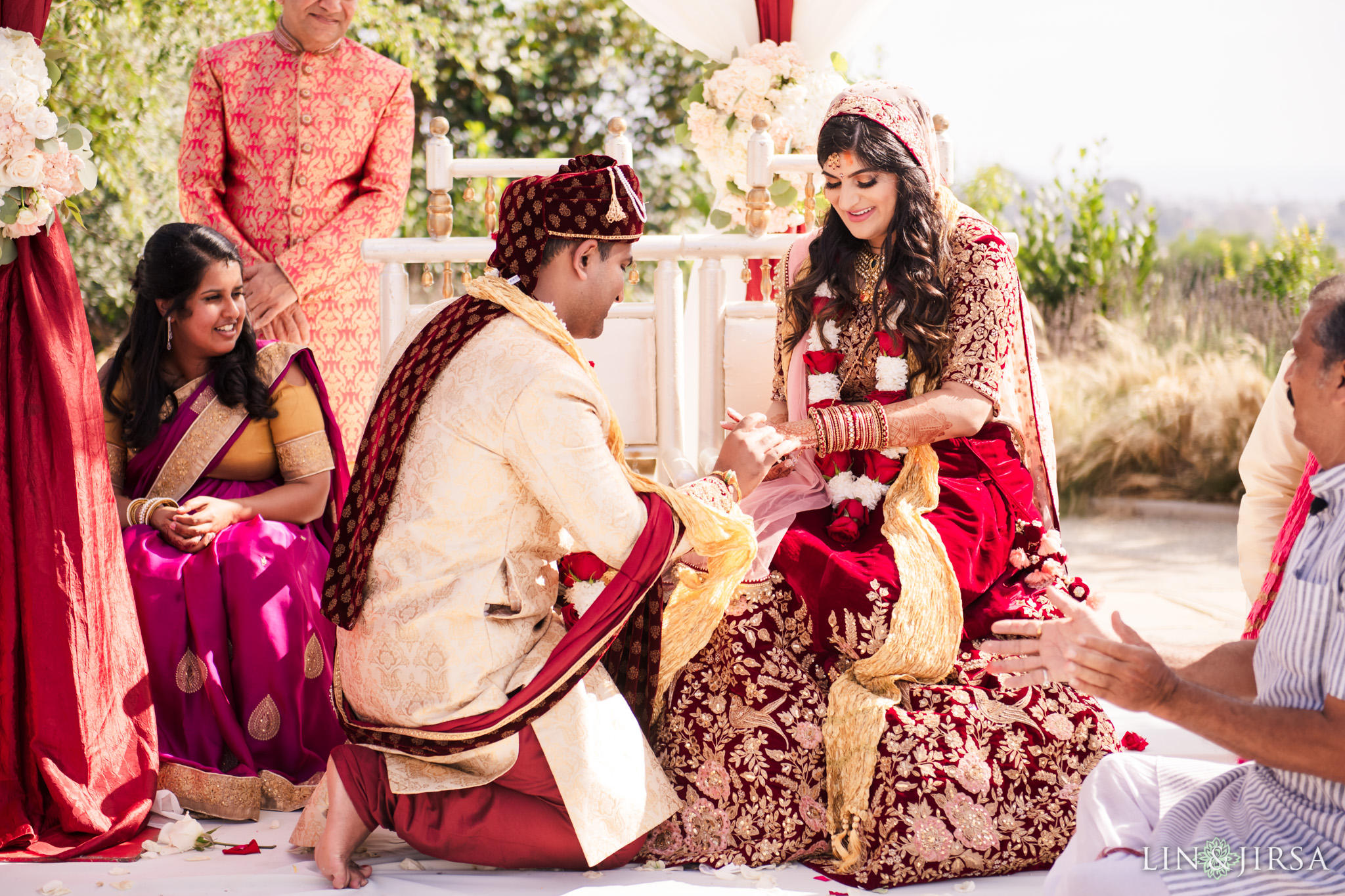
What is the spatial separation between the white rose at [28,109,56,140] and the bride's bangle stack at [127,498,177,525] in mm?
924

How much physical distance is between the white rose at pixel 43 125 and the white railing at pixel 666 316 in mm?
1144

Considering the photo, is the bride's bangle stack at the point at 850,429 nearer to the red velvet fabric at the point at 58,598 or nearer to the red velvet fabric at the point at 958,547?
the red velvet fabric at the point at 958,547

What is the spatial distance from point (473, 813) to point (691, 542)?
2.37 feet

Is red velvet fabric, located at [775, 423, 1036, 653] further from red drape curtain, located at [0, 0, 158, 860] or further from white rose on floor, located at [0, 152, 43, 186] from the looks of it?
white rose on floor, located at [0, 152, 43, 186]

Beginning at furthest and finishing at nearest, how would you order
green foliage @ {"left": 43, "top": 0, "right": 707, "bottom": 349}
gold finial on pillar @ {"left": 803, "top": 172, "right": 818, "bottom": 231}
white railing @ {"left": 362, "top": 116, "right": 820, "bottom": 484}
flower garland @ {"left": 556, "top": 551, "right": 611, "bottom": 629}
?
green foliage @ {"left": 43, "top": 0, "right": 707, "bottom": 349}
gold finial on pillar @ {"left": 803, "top": 172, "right": 818, "bottom": 231}
white railing @ {"left": 362, "top": 116, "right": 820, "bottom": 484}
flower garland @ {"left": 556, "top": 551, "right": 611, "bottom": 629}

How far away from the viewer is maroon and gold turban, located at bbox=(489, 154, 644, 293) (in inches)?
92.9

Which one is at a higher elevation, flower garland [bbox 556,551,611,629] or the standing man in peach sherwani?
the standing man in peach sherwani

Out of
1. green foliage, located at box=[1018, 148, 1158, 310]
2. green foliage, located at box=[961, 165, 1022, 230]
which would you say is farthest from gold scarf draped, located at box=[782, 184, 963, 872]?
green foliage, located at box=[961, 165, 1022, 230]

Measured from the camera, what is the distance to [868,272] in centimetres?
311

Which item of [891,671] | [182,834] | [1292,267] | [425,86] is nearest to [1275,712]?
[891,671]

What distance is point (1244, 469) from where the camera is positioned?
2.89 m

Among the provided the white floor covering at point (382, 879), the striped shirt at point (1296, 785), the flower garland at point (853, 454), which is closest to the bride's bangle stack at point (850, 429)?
the flower garland at point (853, 454)

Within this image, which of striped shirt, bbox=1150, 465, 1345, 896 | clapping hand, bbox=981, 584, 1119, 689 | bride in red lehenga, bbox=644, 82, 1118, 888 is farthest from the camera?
bride in red lehenga, bbox=644, 82, 1118, 888

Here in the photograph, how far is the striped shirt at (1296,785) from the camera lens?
5.03ft
